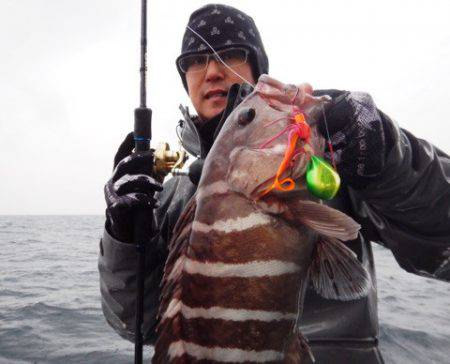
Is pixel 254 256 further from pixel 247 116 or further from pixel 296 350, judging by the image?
pixel 247 116

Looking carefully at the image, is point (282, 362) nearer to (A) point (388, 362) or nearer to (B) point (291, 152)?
(B) point (291, 152)

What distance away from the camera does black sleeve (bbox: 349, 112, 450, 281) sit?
2.02 metres

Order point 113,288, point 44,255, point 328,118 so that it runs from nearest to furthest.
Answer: point 328,118, point 113,288, point 44,255

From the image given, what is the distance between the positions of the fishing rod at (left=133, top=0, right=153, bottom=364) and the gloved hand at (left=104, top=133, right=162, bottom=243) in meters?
0.05

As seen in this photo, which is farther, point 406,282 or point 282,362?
point 406,282

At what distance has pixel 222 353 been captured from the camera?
143 cm

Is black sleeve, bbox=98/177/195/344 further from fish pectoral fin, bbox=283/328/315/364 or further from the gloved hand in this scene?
fish pectoral fin, bbox=283/328/315/364

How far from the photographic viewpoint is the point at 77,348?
5500 mm

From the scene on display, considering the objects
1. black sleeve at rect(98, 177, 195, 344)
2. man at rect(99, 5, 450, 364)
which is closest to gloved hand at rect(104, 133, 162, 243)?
man at rect(99, 5, 450, 364)

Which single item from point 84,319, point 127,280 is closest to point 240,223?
point 127,280

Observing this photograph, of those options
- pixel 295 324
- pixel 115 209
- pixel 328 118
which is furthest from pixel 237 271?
pixel 115 209

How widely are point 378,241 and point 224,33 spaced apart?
2.12 meters

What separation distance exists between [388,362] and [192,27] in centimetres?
462

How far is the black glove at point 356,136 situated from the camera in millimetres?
1876
